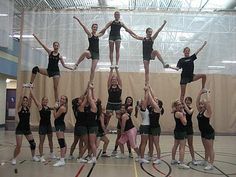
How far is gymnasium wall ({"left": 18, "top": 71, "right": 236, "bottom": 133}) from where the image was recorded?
1719 centimetres

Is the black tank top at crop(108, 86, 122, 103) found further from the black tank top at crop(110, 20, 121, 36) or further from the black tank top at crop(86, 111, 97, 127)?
the black tank top at crop(110, 20, 121, 36)

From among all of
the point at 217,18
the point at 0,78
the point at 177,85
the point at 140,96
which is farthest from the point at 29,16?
the point at 217,18

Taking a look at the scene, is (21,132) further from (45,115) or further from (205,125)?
(205,125)

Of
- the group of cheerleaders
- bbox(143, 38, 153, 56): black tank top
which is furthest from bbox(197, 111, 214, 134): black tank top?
bbox(143, 38, 153, 56): black tank top

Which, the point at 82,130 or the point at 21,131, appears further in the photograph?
the point at 82,130

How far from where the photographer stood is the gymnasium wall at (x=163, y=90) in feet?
56.4

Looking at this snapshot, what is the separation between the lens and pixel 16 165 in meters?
8.40

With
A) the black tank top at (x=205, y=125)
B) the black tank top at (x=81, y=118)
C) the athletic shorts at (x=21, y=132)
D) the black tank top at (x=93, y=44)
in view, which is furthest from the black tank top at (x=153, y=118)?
the athletic shorts at (x=21, y=132)

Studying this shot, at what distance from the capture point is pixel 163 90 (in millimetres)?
17250

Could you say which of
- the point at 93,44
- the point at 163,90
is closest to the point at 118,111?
the point at 93,44

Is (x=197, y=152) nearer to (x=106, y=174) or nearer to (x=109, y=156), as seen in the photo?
(x=109, y=156)

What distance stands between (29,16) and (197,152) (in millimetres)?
11391

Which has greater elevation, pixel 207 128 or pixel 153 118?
pixel 153 118

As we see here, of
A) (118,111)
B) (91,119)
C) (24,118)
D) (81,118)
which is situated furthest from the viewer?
(118,111)
